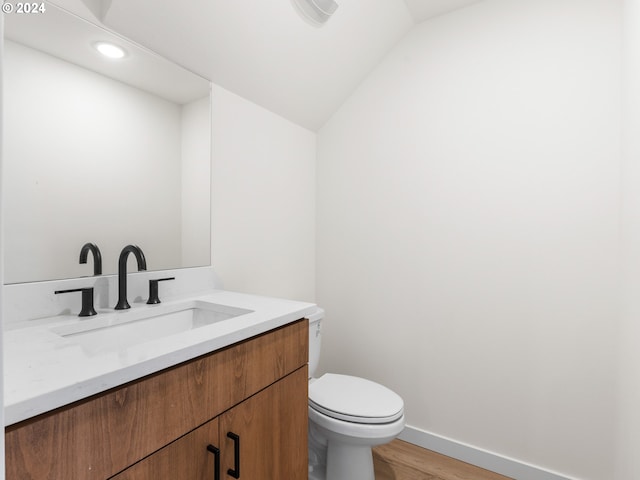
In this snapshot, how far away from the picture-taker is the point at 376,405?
149 centimetres

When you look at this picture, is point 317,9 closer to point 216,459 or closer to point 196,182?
point 196,182

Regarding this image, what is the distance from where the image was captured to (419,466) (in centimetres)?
175

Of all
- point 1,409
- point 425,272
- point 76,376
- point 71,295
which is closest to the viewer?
point 1,409

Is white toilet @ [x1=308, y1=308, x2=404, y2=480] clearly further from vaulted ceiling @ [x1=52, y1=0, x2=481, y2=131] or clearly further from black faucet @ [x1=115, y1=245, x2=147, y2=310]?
vaulted ceiling @ [x1=52, y1=0, x2=481, y2=131]

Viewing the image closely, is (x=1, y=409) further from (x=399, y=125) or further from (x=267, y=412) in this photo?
(x=399, y=125)

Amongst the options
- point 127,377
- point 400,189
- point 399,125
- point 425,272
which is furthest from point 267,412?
point 399,125

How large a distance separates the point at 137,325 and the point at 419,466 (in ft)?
5.12

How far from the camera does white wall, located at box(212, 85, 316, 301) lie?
1630 mm

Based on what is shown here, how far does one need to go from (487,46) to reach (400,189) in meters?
0.83

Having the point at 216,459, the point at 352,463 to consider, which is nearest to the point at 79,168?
the point at 216,459

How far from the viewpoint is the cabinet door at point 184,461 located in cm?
68

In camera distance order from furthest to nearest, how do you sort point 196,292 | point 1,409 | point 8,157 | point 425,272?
point 425,272, point 196,292, point 8,157, point 1,409

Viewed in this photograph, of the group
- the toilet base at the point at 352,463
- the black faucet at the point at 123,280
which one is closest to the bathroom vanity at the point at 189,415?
the black faucet at the point at 123,280

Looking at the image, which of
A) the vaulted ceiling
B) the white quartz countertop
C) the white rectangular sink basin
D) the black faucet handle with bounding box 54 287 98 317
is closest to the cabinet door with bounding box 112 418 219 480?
the white quartz countertop
